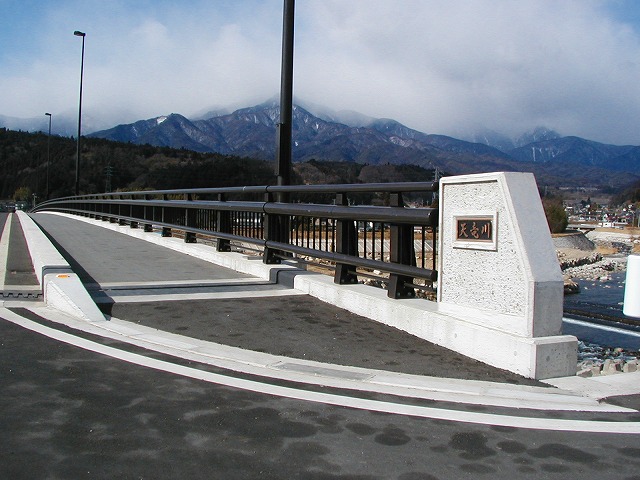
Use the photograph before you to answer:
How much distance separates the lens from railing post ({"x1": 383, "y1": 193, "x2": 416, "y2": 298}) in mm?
6434

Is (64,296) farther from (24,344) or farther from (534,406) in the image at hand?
(534,406)

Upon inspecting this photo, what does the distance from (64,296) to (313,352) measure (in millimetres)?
2890

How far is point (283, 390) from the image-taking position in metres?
4.36

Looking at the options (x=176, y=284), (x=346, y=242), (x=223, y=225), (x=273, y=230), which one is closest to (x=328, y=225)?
(x=273, y=230)

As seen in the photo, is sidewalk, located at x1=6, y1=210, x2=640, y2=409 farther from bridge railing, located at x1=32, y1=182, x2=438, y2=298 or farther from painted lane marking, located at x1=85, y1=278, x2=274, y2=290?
bridge railing, located at x1=32, y1=182, x2=438, y2=298

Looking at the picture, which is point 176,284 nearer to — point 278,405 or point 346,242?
point 346,242

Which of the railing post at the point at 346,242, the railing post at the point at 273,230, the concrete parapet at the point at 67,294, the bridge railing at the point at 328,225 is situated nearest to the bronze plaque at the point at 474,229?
the bridge railing at the point at 328,225

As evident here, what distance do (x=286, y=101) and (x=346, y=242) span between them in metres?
3.82

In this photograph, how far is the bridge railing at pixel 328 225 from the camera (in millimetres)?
6355

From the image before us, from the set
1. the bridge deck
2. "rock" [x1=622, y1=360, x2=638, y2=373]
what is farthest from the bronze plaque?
"rock" [x1=622, y1=360, x2=638, y2=373]

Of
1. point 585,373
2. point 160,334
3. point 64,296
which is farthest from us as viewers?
point 64,296

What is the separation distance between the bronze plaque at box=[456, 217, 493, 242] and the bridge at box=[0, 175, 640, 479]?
42 cm

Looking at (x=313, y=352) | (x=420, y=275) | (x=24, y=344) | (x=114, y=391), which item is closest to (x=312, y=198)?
(x=420, y=275)

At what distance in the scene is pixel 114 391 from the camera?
423 centimetres
